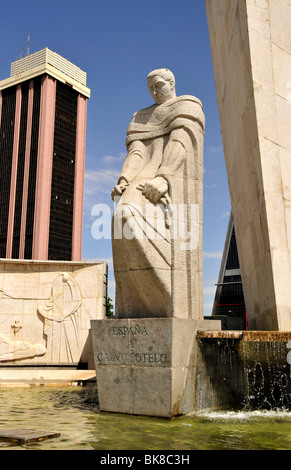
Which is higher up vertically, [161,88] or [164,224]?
[161,88]

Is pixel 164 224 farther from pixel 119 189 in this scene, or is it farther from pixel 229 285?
pixel 229 285

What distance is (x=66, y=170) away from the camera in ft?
233

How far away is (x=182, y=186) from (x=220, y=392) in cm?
308

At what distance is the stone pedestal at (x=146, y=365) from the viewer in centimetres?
571

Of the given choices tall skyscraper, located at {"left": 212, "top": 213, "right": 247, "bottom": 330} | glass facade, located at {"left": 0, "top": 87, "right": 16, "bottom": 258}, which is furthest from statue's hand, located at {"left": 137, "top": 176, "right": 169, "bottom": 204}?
glass facade, located at {"left": 0, "top": 87, "right": 16, "bottom": 258}

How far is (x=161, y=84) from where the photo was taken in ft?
24.5

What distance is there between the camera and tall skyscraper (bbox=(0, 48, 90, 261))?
6769 centimetres

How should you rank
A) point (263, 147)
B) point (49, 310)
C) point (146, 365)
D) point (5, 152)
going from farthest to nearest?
point (5, 152) → point (49, 310) → point (263, 147) → point (146, 365)

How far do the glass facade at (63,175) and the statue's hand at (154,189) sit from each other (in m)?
62.3

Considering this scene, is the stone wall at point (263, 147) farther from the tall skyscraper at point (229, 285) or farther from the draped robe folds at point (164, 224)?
the tall skyscraper at point (229, 285)

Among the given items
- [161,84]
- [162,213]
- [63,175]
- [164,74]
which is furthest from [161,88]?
[63,175]

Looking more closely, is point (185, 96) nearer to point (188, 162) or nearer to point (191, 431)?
point (188, 162)

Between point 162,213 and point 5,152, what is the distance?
7116 cm

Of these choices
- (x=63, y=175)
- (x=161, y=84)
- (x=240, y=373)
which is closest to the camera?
(x=240, y=373)
